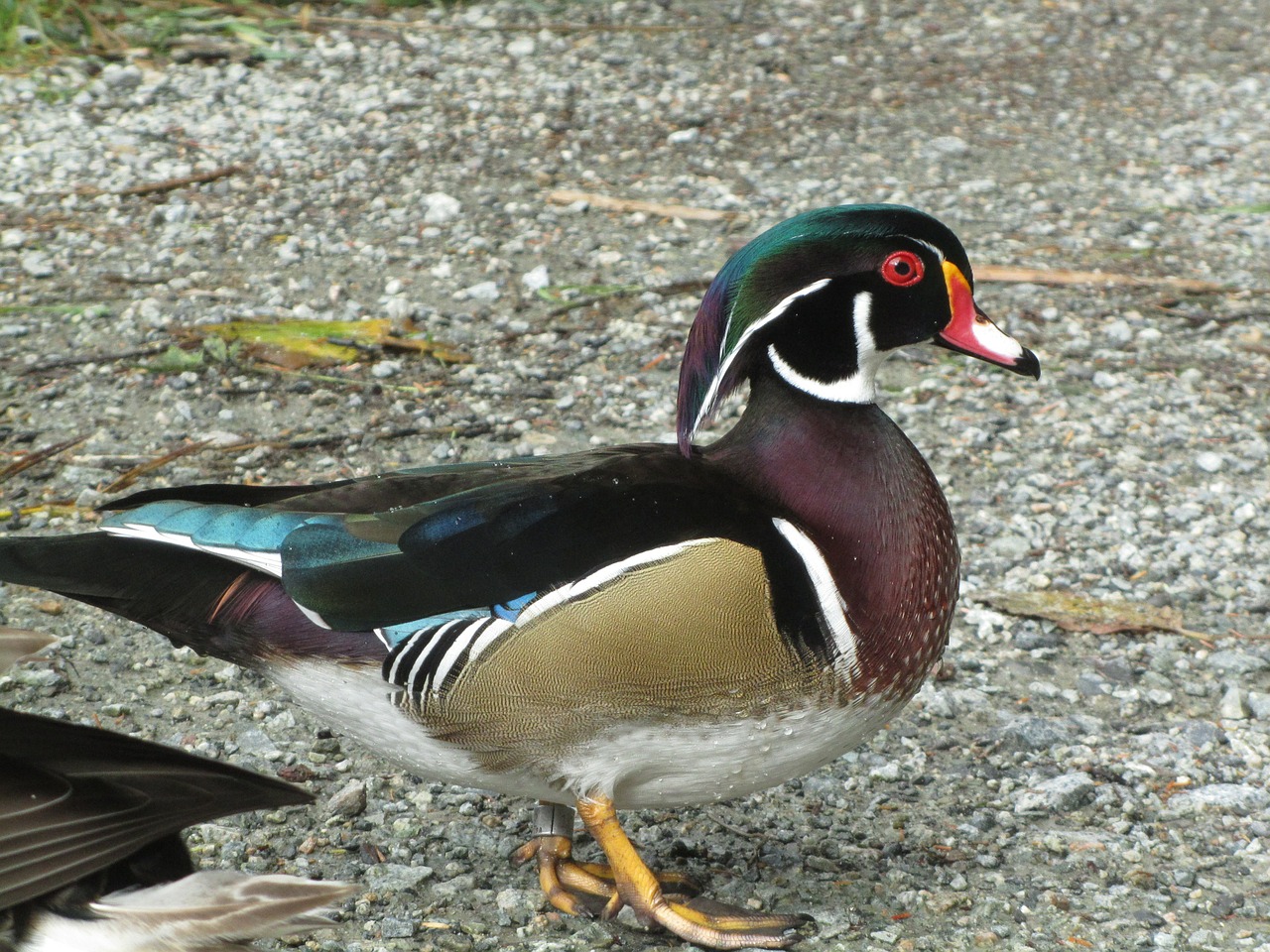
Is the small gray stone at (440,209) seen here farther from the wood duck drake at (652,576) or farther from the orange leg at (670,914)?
the orange leg at (670,914)

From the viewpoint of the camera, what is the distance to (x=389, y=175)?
20.5 feet

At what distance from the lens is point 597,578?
2.63 m

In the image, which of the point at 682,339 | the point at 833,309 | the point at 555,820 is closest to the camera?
the point at 833,309

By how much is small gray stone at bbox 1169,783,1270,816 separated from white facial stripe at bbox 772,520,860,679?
3.77 feet

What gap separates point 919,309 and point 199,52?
202 inches

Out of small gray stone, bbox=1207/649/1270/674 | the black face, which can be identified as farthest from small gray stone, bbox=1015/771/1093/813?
the black face

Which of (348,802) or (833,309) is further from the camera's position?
(348,802)

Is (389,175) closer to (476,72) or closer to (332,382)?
(476,72)

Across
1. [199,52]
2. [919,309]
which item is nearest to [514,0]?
[199,52]

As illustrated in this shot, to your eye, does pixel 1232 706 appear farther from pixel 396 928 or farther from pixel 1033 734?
pixel 396 928

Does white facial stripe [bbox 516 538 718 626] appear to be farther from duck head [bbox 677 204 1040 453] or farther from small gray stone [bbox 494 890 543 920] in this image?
small gray stone [bbox 494 890 543 920]

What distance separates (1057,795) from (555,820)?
45.0 inches

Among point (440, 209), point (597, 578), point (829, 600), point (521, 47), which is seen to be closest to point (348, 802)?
point (597, 578)

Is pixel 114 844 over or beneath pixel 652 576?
beneath
